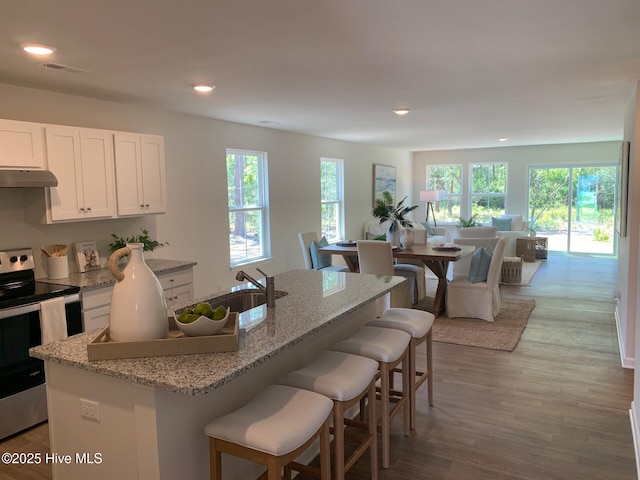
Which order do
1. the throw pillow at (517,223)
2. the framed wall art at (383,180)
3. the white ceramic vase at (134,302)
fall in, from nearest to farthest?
the white ceramic vase at (134,302) → the framed wall art at (383,180) → the throw pillow at (517,223)

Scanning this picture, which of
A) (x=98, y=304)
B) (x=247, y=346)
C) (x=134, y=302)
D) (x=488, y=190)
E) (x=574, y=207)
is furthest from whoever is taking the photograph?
(x=488, y=190)

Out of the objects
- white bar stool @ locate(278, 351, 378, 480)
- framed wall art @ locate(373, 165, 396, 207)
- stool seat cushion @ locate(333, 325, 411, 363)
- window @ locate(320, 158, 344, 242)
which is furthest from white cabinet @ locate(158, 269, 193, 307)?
framed wall art @ locate(373, 165, 396, 207)

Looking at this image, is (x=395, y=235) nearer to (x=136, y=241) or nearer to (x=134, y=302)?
(x=136, y=241)

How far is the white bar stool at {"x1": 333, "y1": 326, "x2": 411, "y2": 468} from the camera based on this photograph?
2555 millimetres

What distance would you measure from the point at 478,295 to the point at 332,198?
359 centimetres

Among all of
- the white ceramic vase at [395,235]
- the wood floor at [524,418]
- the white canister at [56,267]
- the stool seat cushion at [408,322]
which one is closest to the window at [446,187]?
the white ceramic vase at [395,235]

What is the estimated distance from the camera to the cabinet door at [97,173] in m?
3.78

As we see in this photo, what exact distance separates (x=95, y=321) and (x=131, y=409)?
204cm

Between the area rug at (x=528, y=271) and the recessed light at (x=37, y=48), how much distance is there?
669 centimetres

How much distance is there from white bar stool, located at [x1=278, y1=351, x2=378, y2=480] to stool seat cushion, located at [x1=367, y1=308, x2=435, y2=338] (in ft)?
1.97

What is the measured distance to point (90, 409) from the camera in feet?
6.03

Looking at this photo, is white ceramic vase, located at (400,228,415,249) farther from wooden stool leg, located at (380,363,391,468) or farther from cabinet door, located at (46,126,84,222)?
cabinet door, located at (46,126,84,222)

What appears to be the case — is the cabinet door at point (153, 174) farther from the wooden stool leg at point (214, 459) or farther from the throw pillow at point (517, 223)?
the throw pillow at point (517, 223)

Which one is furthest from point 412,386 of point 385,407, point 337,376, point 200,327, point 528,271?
point 528,271
